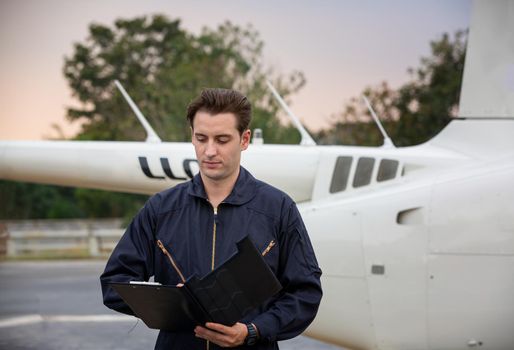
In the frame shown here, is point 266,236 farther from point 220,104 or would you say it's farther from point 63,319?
point 63,319

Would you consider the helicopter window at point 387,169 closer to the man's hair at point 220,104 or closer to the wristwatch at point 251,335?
the man's hair at point 220,104

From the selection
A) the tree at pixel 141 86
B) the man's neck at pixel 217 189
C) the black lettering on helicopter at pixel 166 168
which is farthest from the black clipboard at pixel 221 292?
the tree at pixel 141 86

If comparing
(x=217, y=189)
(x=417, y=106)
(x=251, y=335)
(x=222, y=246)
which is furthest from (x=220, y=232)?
(x=417, y=106)

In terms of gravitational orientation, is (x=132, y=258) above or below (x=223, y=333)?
above

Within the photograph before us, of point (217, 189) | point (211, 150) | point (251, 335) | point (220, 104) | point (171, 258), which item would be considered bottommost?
point (251, 335)

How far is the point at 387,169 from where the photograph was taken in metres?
7.13

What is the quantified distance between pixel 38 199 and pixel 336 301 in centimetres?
3735

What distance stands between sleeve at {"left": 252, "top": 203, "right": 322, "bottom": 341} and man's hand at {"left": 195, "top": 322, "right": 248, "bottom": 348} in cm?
9

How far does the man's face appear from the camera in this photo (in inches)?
118

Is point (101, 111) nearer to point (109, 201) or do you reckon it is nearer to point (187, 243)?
point (109, 201)

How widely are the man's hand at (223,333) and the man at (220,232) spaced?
84mm

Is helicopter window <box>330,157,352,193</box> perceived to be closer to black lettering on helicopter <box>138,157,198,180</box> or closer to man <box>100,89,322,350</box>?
black lettering on helicopter <box>138,157,198,180</box>

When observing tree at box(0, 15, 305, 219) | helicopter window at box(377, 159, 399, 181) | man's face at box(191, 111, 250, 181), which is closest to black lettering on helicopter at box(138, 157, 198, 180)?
helicopter window at box(377, 159, 399, 181)

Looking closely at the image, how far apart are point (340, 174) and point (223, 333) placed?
14.9 feet
